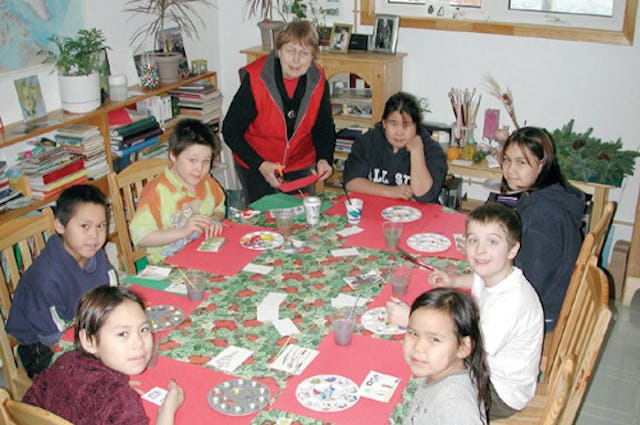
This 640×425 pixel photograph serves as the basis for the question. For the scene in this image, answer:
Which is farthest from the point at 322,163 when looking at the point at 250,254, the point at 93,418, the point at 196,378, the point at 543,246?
the point at 93,418

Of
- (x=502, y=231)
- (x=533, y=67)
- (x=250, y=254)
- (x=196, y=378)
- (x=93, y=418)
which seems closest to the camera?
(x=93, y=418)

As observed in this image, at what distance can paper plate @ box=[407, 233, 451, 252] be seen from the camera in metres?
2.62

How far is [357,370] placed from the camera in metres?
1.87

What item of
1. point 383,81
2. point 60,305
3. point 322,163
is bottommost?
point 60,305

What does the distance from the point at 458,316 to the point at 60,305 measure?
1.48 meters

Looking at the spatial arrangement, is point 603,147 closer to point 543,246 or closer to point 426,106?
point 426,106

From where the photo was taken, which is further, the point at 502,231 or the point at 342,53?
the point at 342,53

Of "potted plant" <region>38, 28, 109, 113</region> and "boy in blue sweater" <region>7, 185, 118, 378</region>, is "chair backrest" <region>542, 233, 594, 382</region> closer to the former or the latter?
"boy in blue sweater" <region>7, 185, 118, 378</region>

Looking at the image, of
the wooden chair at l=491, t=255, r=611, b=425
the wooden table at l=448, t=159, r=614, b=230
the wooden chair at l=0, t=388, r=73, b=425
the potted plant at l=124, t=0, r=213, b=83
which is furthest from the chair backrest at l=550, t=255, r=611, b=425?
the potted plant at l=124, t=0, r=213, b=83

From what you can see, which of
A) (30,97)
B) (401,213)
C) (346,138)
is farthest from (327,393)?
(346,138)

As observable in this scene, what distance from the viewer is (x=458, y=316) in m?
1.66

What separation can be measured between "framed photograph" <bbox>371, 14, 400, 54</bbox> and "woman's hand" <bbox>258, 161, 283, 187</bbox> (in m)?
1.53

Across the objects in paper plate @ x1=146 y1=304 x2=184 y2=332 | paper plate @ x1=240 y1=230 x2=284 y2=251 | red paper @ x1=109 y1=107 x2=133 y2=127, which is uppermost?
red paper @ x1=109 y1=107 x2=133 y2=127

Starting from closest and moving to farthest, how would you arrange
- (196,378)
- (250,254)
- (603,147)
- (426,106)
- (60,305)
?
(196,378) < (60,305) < (250,254) < (603,147) < (426,106)
